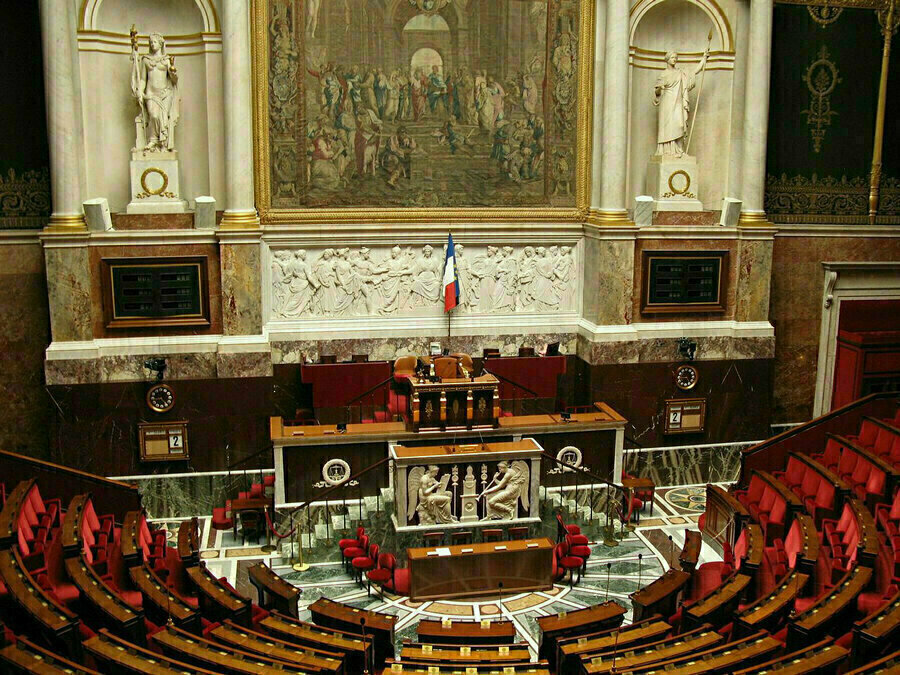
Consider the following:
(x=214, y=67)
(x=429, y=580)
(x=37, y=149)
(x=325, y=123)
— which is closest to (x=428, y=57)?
(x=325, y=123)

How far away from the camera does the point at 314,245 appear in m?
16.8

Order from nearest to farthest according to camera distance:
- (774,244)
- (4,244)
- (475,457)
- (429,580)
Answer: (429,580)
(475,457)
(4,244)
(774,244)

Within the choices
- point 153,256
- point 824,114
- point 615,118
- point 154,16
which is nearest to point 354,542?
point 153,256

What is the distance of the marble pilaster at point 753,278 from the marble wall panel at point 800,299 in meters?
0.64

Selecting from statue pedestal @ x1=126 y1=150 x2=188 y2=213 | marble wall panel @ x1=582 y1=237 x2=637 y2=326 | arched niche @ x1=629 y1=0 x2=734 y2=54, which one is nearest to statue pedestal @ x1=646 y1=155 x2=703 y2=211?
marble wall panel @ x1=582 y1=237 x2=637 y2=326

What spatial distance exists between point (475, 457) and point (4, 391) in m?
8.19

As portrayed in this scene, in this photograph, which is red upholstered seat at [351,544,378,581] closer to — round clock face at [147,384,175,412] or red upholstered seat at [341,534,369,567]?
red upholstered seat at [341,534,369,567]

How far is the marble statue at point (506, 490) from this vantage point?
552 inches

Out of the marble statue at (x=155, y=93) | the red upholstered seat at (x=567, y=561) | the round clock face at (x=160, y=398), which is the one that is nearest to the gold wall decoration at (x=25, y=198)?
the marble statue at (x=155, y=93)

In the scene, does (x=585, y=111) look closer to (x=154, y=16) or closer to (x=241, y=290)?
(x=241, y=290)

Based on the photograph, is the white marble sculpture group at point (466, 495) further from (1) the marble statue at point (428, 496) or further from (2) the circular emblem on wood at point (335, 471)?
(2) the circular emblem on wood at point (335, 471)

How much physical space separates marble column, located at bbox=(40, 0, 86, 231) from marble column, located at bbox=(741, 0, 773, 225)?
11.6 metres

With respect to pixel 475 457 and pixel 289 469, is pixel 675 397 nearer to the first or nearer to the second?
pixel 475 457

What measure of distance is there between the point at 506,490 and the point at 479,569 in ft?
5.17
